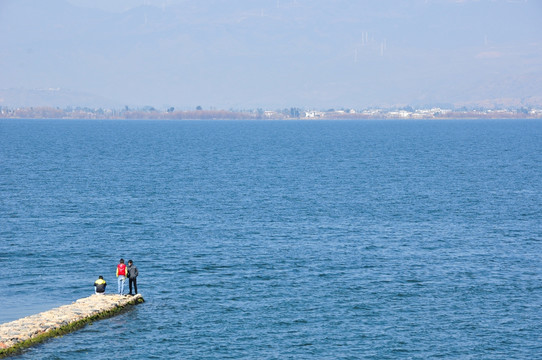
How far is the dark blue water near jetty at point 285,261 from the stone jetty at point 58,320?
1.10 meters

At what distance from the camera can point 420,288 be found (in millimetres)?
55469

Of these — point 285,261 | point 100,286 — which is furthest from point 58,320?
point 285,261

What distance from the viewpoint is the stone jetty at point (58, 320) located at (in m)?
42.9

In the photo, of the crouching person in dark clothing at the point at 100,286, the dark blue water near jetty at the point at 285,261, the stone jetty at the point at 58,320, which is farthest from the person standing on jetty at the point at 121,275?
the dark blue water near jetty at the point at 285,261

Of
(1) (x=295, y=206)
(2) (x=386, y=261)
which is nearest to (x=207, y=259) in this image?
(2) (x=386, y=261)

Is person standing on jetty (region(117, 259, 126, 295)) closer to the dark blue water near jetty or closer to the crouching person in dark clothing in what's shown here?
the crouching person in dark clothing

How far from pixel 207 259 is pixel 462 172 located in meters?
77.2

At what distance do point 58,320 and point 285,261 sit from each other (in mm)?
22345

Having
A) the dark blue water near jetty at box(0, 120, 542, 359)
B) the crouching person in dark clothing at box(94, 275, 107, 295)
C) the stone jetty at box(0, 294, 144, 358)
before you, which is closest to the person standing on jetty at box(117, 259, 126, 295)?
the stone jetty at box(0, 294, 144, 358)

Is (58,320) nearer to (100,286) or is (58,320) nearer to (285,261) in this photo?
(100,286)

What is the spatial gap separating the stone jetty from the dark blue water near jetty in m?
1.10

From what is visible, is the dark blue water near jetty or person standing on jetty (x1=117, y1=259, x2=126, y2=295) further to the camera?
person standing on jetty (x1=117, y1=259, x2=126, y2=295)

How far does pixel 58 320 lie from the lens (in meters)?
46.4

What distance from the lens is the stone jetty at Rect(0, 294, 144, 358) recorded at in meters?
42.9
